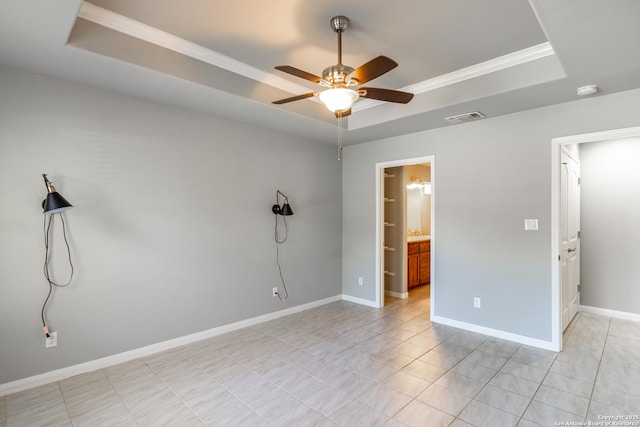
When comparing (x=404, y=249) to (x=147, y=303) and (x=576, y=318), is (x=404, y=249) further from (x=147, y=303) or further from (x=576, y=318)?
(x=147, y=303)

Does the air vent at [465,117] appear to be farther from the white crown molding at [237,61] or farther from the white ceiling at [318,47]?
the white crown molding at [237,61]

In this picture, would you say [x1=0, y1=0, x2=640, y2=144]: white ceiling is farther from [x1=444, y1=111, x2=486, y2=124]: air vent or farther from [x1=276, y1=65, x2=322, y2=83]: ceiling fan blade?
[x1=276, y1=65, x2=322, y2=83]: ceiling fan blade

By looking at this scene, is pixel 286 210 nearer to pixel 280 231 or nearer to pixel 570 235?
pixel 280 231

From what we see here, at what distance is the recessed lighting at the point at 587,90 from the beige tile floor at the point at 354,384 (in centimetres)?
239

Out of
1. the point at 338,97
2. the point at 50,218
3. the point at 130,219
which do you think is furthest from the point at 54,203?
the point at 338,97

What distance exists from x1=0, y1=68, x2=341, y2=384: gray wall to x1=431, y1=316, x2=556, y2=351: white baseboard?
78.0 inches

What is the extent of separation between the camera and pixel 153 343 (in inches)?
128

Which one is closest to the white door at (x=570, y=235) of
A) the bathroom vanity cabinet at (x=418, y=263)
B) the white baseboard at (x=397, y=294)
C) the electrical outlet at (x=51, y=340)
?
the white baseboard at (x=397, y=294)

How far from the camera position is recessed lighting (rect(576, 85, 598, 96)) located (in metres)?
2.77

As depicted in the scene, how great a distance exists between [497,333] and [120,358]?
3822mm

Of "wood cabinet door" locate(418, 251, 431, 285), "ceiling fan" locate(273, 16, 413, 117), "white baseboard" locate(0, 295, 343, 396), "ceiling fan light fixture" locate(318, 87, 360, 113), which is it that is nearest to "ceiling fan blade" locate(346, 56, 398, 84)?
"ceiling fan" locate(273, 16, 413, 117)

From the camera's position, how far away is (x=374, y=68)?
208 cm

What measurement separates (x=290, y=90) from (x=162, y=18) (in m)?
1.42

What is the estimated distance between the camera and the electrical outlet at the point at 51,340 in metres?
2.68
